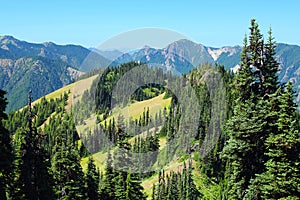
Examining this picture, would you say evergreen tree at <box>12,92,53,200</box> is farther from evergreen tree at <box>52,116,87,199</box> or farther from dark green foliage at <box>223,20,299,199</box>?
dark green foliage at <box>223,20,299,199</box>

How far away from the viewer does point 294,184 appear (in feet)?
75.2

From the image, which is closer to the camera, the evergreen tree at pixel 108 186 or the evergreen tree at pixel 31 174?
the evergreen tree at pixel 31 174

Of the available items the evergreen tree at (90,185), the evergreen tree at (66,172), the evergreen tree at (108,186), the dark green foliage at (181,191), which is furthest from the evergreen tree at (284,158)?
the dark green foliage at (181,191)

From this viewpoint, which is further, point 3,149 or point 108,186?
point 108,186

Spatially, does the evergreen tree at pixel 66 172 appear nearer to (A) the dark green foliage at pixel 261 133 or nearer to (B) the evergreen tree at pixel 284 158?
(A) the dark green foliage at pixel 261 133

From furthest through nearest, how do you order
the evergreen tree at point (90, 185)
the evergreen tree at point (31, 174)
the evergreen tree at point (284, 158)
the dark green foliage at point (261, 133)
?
the evergreen tree at point (90, 185)
the evergreen tree at point (31, 174)
the dark green foliage at point (261, 133)
the evergreen tree at point (284, 158)

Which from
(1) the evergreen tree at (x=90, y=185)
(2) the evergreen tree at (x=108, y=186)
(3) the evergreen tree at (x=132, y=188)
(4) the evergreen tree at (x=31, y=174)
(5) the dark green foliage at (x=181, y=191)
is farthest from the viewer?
(5) the dark green foliage at (x=181, y=191)

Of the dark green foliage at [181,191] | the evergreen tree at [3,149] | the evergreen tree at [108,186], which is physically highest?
the evergreen tree at [3,149]

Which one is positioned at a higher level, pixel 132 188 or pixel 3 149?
pixel 3 149

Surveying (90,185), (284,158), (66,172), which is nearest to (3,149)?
(284,158)

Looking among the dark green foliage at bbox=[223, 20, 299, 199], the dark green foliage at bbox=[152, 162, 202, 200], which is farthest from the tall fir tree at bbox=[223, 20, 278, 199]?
the dark green foliage at bbox=[152, 162, 202, 200]

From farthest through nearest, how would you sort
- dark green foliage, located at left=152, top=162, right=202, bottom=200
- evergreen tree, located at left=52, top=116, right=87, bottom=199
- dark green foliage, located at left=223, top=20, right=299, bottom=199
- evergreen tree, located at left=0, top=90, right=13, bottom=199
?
dark green foliage, located at left=152, top=162, right=202, bottom=200 → evergreen tree, located at left=52, top=116, right=87, bottom=199 → evergreen tree, located at left=0, top=90, right=13, bottom=199 → dark green foliage, located at left=223, top=20, right=299, bottom=199

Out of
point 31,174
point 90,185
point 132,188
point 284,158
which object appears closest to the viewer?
point 284,158

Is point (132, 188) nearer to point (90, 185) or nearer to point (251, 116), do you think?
point (90, 185)
